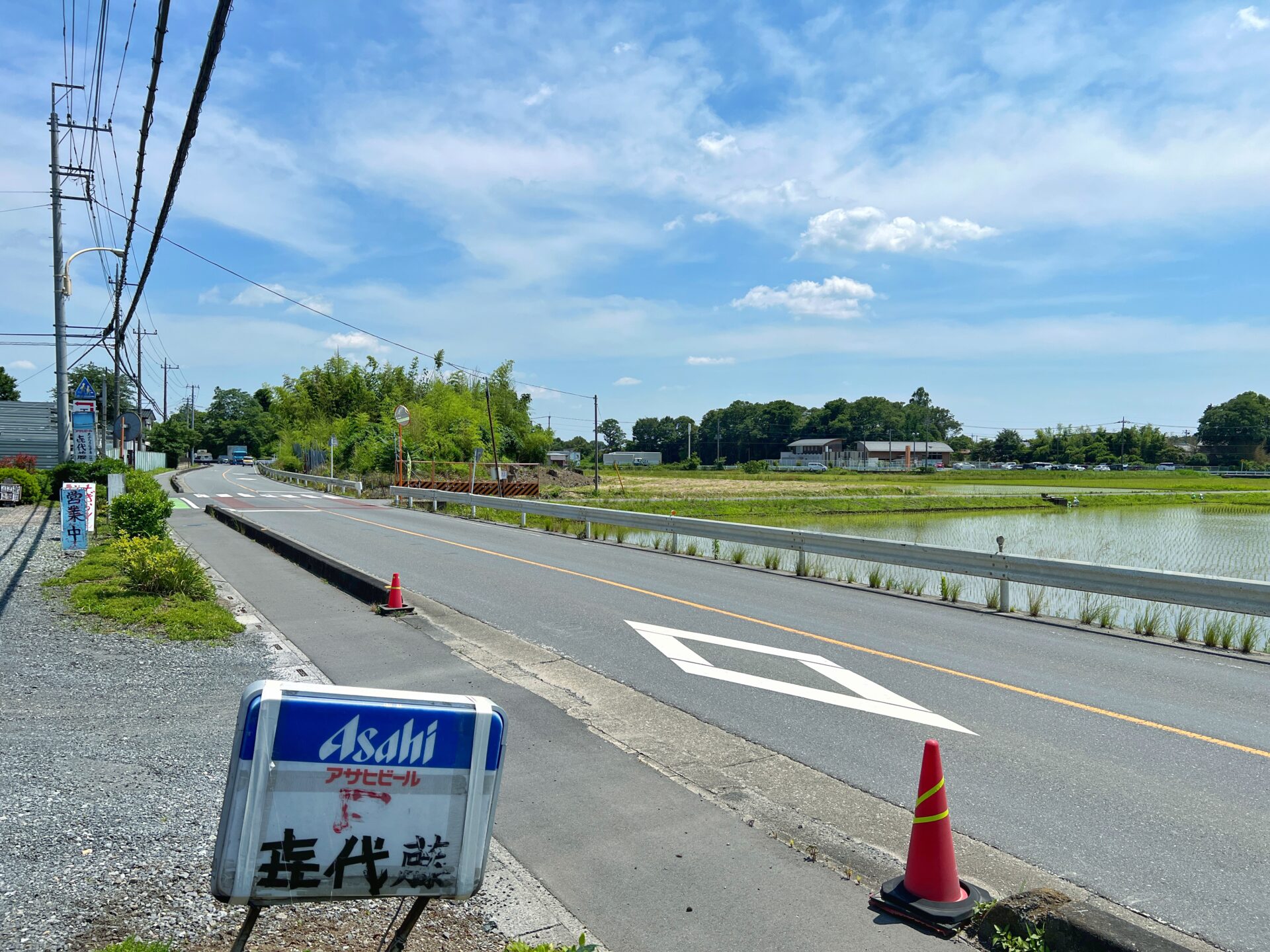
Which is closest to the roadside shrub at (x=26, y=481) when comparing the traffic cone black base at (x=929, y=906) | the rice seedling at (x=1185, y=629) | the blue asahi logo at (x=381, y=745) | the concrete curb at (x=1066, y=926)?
the blue asahi logo at (x=381, y=745)

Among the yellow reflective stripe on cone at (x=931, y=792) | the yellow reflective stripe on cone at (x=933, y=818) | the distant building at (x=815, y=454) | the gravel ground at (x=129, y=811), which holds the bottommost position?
the gravel ground at (x=129, y=811)

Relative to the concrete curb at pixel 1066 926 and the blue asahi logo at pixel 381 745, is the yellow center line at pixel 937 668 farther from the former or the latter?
the blue asahi logo at pixel 381 745

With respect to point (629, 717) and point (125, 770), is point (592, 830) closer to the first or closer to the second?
point (629, 717)

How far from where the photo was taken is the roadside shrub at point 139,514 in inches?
610

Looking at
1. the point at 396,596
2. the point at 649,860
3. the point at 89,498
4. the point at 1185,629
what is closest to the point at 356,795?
the point at 649,860

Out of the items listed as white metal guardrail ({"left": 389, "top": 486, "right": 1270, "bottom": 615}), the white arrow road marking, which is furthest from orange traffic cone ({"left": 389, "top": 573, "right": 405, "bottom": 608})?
white metal guardrail ({"left": 389, "top": 486, "right": 1270, "bottom": 615})

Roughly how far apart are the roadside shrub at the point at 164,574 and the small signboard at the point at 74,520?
5.36m

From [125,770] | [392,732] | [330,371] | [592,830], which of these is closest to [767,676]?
[592,830]

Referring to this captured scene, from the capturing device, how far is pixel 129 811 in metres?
4.70

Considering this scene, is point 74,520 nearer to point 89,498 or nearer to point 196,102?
point 89,498

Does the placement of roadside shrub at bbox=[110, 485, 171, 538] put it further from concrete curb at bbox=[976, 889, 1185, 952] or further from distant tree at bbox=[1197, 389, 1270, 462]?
distant tree at bbox=[1197, 389, 1270, 462]

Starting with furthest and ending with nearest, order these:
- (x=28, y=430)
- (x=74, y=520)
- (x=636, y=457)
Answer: (x=636, y=457) → (x=28, y=430) → (x=74, y=520)

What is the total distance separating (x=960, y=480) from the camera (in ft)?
298

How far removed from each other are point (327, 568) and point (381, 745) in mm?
12034
